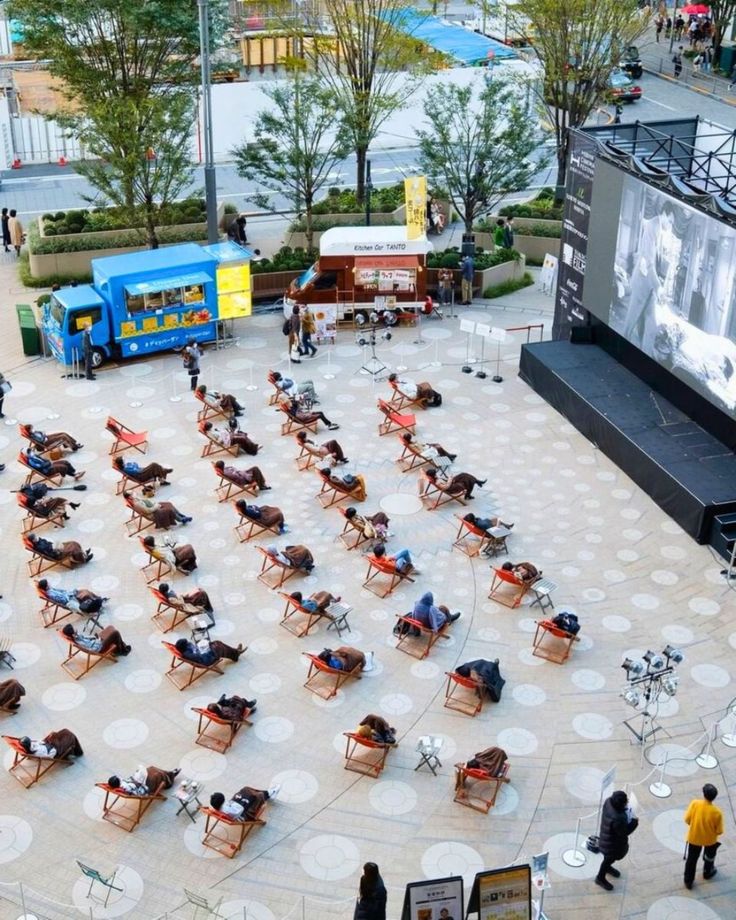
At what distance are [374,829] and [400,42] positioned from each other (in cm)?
2618

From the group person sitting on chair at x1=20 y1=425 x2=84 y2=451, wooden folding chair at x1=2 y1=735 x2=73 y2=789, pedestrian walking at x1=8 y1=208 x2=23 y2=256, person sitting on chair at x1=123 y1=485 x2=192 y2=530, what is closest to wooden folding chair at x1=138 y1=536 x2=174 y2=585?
person sitting on chair at x1=123 y1=485 x2=192 y2=530

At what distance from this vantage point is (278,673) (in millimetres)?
16734

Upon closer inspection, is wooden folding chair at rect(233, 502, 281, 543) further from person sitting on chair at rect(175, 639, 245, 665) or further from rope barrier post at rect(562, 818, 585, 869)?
rope barrier post at rect(562, 818, 585, 869)

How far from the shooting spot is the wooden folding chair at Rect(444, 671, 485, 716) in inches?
627

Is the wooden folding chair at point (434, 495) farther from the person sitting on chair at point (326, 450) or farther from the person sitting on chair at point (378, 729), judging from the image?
the person sitting on chair at point (378, 729)

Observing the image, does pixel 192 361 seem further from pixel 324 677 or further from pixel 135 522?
pixel 324 677

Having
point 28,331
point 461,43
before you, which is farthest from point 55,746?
point 461,43

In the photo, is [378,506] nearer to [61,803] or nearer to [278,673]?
[278,673]

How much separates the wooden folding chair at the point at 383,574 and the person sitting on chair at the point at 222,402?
5.98 metres

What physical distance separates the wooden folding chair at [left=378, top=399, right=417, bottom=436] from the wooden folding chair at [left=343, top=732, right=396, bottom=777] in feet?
29.4

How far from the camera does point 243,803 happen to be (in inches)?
544

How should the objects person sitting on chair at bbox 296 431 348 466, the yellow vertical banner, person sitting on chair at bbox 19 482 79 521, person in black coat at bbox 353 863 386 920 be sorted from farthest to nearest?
1. the yellow vertical banner
2. person sitting on chair at bbox 296 431 348 466
3. person sitting on chair at bbox 19 482 79 521
4. person in black coat at bbox 353 863 386 920

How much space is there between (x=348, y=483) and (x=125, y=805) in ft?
25.9

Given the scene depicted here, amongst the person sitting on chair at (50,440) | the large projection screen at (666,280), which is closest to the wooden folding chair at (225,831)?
the person sitting on chair at (50,440)
